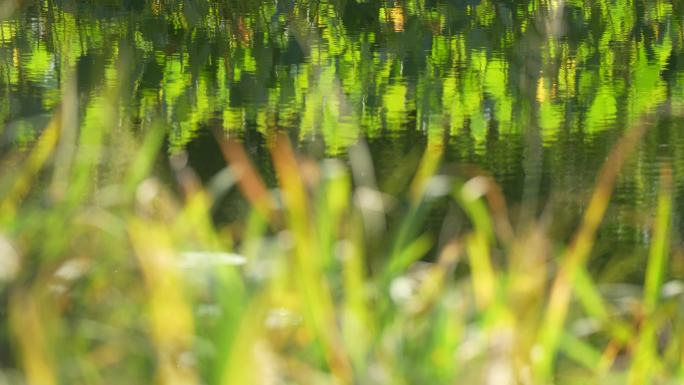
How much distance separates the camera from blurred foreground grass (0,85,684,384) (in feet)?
5.75

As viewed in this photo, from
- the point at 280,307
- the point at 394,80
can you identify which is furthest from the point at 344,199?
the point at 394,80

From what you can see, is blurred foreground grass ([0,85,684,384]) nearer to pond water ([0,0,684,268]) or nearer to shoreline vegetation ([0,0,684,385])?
shoreline vegetation ([0,0,684,385])

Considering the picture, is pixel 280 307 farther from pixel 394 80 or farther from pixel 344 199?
pixel 394 80

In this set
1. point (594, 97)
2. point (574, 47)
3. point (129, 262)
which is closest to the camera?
point (129, 262)

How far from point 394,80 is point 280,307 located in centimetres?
279

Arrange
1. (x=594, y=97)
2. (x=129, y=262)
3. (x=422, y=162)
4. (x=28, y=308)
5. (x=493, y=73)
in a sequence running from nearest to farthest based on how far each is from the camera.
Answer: (x=28, y=308) < (x=129, y=262) < (x=422, y=162) < (x=594, y=97) < (x=493, y=73)

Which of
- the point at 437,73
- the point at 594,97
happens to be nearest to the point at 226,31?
the point at 437,73

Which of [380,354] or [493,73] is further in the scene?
[493,73]

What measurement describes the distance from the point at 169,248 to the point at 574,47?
143 inches

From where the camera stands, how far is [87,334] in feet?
6.19

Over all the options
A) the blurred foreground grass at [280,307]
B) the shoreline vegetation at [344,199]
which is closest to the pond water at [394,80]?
the shoreline vegetation at [344,199]

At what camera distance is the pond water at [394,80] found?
3523 mm

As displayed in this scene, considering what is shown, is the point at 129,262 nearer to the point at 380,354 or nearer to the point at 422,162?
the point at 380,354

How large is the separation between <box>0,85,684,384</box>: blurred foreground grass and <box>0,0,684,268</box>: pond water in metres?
0.39
